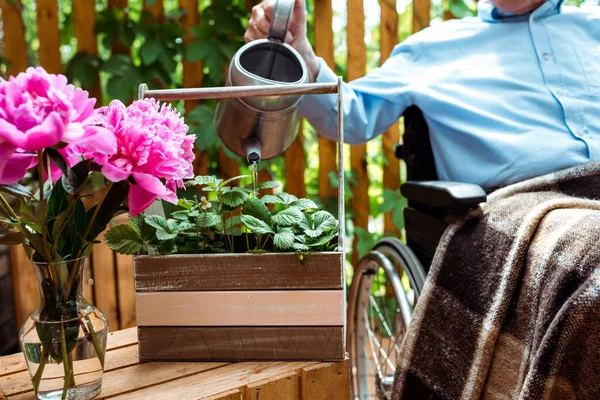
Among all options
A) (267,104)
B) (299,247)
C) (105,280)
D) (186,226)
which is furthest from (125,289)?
(299,247)

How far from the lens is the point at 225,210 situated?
858 millimetres

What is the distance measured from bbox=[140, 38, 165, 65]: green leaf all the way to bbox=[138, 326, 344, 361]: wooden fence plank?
139cm

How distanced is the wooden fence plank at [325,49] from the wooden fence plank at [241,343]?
145 cm

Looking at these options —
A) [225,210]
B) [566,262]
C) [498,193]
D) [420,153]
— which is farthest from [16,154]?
[420,153]

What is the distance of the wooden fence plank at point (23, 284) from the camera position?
1743mm

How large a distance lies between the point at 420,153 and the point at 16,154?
96 centimetres

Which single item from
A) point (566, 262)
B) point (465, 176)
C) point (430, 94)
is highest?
point (430, 94)

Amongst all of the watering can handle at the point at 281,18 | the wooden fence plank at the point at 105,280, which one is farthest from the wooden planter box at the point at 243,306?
the wooden fence plank at the point at 105,280

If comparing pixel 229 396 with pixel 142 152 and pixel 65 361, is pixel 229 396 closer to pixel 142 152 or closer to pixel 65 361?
pixel 65 361

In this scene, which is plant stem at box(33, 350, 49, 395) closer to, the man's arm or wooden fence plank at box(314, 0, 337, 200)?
the man's arm

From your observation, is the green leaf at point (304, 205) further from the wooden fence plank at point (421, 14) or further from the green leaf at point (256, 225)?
the wooden fence plank at point (421, 14)

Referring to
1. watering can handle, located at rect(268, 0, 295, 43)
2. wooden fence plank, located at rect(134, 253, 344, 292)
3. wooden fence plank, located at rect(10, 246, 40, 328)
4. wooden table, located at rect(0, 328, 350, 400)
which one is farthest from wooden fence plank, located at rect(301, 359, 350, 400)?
wooden fence plank, located at rect(10, 246, 40, 328)

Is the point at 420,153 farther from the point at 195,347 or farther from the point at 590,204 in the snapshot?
the point at 195,347

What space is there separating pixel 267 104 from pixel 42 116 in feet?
1.79
